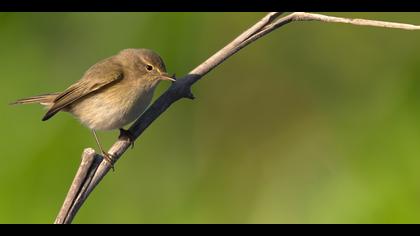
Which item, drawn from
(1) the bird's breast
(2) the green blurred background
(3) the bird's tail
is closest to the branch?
(1) the bird's breast

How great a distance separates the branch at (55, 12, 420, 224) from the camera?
226cm

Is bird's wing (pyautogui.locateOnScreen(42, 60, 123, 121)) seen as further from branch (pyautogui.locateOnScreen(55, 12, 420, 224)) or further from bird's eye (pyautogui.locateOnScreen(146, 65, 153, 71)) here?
branch (pyautogui.locateOnScreen(55, 12, 420, 224))

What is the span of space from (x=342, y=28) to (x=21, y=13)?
2.08 m

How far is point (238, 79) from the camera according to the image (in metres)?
4.64

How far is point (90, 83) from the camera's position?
13.2 feet

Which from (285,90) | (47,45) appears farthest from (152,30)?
(285,90)

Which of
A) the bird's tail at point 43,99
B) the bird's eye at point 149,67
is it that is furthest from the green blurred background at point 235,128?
the bird's eye at point 149,67

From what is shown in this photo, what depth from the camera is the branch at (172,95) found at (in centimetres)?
226

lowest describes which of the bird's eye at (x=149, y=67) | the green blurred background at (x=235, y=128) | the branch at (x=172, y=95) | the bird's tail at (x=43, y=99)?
the green blurred background at (x=235, y=128)

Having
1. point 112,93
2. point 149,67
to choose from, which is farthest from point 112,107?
point 149,67

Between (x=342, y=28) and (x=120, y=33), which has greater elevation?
(x=120, y=33)

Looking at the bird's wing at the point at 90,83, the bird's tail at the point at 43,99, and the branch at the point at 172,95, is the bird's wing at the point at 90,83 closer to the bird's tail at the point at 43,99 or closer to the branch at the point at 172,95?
the bird's tail at the point at 43,99

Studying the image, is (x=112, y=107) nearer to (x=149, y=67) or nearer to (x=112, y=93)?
(x=112, y=93)

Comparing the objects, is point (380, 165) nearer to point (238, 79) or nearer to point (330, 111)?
point (330, 111)
